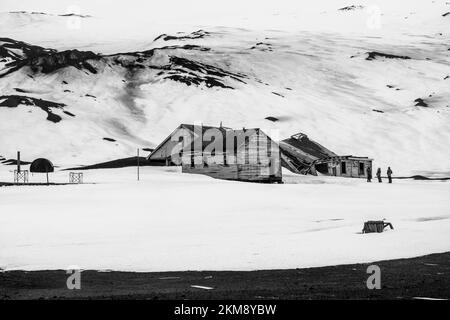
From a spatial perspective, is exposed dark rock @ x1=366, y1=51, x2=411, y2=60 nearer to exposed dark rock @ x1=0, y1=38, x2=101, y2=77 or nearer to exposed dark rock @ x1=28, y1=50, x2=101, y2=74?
exposed dark rock @ x1=0, y1=38, x2=101, y2=77

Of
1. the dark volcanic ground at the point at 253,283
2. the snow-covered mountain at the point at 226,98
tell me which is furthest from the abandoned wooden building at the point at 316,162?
the dark volcanic ground at the point at 253,283

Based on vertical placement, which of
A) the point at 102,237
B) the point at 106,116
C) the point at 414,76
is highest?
the point at 414,76

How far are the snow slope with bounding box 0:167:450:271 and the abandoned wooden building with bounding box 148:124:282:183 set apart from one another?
41.0 feet

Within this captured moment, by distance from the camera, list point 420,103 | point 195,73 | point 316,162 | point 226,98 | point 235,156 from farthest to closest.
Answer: point 195,73
point 420,103
point 226,98
point 316,162
point 235,156

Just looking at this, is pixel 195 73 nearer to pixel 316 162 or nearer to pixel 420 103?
pixel 420 103

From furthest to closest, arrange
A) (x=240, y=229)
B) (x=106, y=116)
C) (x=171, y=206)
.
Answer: (x=106, y=116), (x=171, y=206), (x=240, y=229)

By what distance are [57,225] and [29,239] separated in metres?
4.85

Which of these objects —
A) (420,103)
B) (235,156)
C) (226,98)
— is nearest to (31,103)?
(226,98)

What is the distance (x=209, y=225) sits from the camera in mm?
33719

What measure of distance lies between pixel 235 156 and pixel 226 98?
61.2 metres
